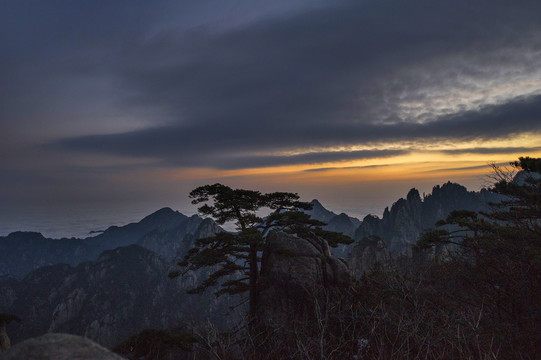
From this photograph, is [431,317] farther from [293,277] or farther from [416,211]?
[416,211]

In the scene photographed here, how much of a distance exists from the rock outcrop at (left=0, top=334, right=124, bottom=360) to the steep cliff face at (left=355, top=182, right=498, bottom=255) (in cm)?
17315

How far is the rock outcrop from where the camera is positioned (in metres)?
2.79

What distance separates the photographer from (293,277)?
15.8 meters

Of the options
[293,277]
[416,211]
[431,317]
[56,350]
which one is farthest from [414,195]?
[56,350]

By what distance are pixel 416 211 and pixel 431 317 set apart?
18315 cm

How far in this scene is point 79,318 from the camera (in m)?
174

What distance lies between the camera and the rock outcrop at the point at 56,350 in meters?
2.79

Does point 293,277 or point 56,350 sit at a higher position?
point 56,350

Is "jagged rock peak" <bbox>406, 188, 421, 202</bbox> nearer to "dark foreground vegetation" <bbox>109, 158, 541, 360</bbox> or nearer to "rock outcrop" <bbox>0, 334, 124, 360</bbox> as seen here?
"dark foreground vegetation" <bbox>109, 158, 541, 360</bbox>

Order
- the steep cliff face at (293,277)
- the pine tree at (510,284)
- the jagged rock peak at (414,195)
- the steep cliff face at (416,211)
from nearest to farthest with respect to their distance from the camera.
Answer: the pine tree at (510,284), the steep cliff face at (293,277), the steep cliff face at (416,211), the jagged rock peak at (414,195)

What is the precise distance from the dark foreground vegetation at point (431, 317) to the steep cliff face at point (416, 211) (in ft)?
525

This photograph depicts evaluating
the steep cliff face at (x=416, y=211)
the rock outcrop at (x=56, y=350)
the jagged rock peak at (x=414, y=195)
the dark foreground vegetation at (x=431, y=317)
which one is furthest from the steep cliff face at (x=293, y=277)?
the jagged rock peak at (x=414, y=195)

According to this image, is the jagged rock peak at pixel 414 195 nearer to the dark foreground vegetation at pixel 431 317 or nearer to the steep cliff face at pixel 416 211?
the steep cliff face at pixel 416 211

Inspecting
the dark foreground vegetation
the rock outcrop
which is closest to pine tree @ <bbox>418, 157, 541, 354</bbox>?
the dark foreground vegetation
